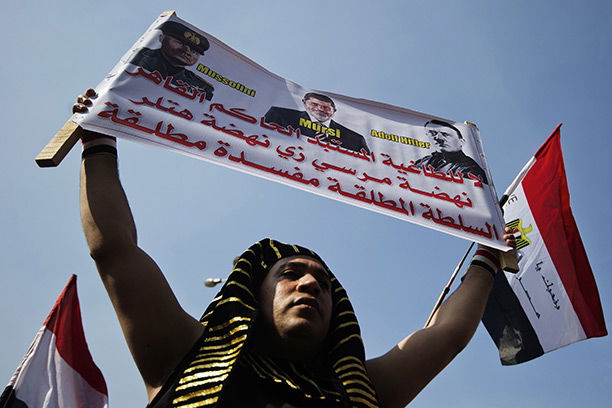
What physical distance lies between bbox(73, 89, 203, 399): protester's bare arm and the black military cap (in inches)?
65.2

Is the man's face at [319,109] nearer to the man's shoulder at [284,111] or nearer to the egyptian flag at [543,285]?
the man's shoulder at [284,111]

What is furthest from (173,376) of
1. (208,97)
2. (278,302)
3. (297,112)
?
(297,112)

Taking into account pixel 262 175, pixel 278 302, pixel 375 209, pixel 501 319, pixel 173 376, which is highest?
pixel 501 319

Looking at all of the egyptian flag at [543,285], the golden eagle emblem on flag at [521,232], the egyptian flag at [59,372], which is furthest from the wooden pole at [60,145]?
the golden eagle emblem on flag at [521,232]

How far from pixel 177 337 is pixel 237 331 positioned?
28cm

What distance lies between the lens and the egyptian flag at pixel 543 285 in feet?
13.8

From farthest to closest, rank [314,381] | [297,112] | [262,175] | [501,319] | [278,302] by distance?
[501,319] → [297,112] → [262,175] → [278,302] → [314,381]

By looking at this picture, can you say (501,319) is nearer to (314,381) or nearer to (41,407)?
(314,381)

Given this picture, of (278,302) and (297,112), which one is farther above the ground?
(297,112)

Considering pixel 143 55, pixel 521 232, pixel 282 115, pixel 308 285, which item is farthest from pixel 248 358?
pixel 521 232

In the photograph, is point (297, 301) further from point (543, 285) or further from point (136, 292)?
point (543, 285)

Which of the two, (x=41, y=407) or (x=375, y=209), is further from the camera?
(x=41, y=407)

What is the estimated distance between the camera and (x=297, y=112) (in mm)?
3998

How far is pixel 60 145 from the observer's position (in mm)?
2686
